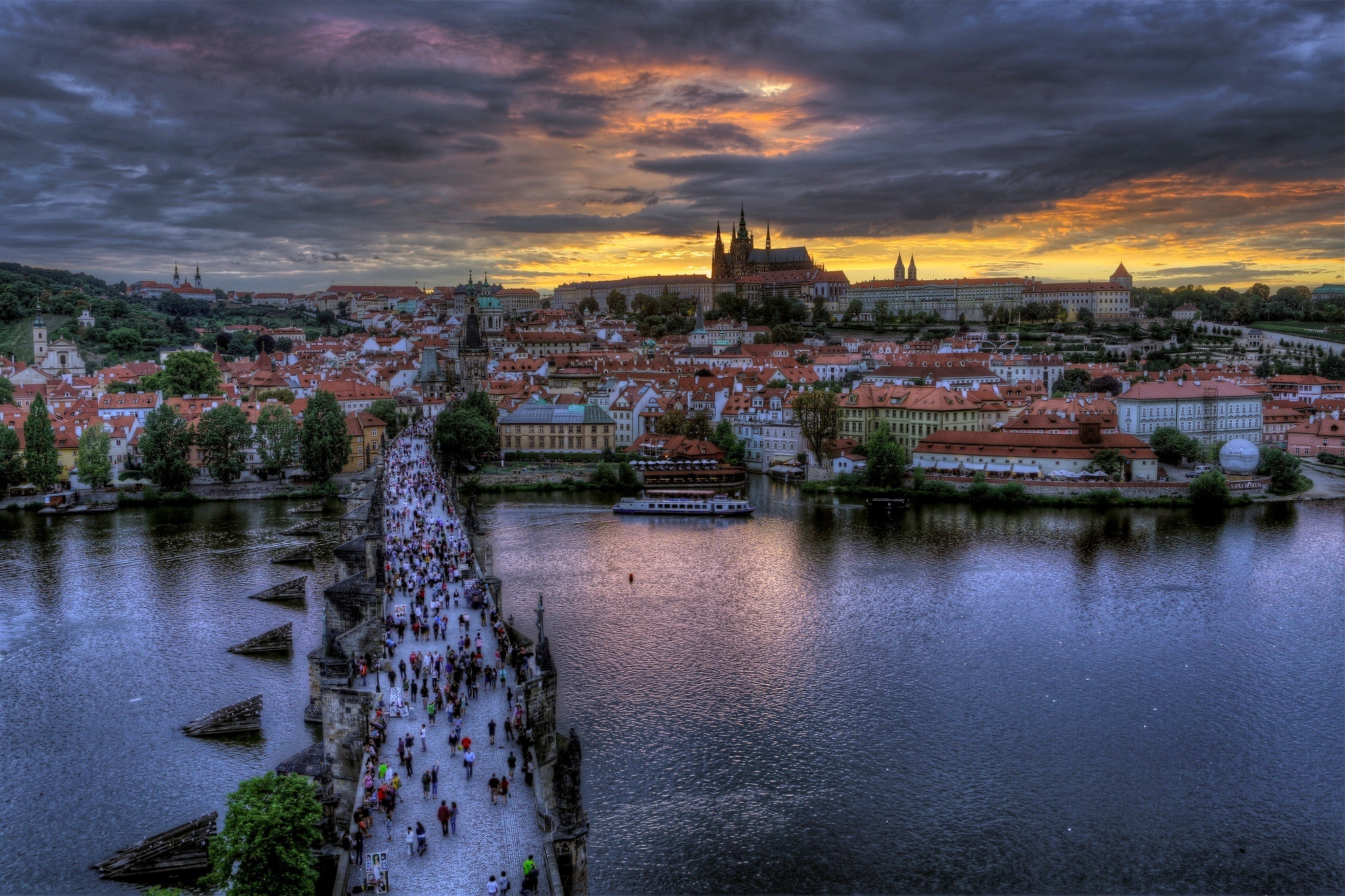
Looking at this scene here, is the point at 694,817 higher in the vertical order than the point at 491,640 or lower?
lower

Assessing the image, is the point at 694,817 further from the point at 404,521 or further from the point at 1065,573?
the point at 1065,573

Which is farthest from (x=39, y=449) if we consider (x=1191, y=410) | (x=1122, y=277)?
(x=1122, y=277)

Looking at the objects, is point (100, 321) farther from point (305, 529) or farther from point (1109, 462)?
point (1109, 462)

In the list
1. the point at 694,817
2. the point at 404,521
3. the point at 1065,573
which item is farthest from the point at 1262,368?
the point at 694,817

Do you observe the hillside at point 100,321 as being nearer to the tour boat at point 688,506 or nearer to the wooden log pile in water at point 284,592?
the tour boat at point 688,506

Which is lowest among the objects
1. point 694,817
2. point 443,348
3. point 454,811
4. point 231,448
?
point 694,817

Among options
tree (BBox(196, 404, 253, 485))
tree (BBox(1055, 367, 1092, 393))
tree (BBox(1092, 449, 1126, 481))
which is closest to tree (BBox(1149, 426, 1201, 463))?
tree (BBox(1092, 449, 1126, 481))
